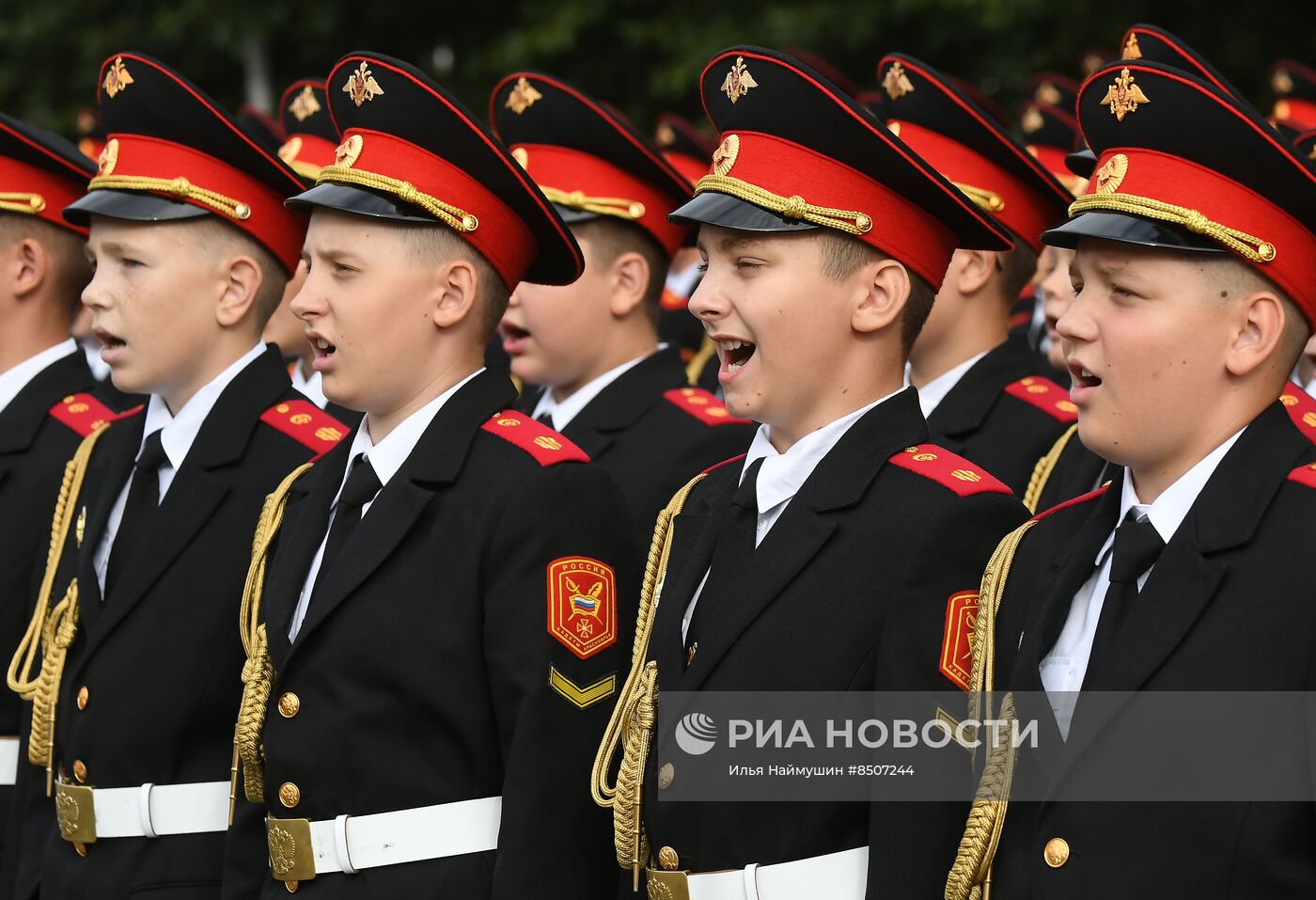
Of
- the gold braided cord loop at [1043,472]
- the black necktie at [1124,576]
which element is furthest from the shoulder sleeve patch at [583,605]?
the gold braided cord loop at [1043,472]

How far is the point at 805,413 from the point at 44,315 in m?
2.70

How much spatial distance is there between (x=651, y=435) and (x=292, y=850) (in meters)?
2.10

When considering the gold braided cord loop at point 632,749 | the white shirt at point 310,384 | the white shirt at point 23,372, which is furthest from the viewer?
the white shirt at point 310,384

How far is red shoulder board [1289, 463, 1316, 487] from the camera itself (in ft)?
9.47

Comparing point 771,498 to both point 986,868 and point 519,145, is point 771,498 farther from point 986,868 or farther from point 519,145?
point 519,145

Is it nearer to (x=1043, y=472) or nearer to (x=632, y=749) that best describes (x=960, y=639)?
(x=632, y=749)

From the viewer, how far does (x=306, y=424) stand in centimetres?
444

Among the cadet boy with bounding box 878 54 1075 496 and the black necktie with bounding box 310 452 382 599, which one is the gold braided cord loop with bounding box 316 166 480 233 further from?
the cadet boy with bounding box 878 54 1075 496

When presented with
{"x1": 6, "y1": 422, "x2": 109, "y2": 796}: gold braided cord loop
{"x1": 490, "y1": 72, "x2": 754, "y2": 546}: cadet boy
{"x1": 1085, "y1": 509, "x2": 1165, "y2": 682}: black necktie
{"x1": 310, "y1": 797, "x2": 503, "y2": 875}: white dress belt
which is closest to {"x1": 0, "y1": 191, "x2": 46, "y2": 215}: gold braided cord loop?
{"x1": 6, "y1": 422, "x2": 109, "y2": 796}: gold braided cord loop

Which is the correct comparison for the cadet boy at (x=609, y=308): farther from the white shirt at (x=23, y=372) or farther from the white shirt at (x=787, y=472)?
the white shirt at (x=787, y=472)

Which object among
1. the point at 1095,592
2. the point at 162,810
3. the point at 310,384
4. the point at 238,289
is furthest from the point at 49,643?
the point at 1095,592

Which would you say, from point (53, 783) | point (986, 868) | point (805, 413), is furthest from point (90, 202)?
point (986, 868)

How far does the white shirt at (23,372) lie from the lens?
5.15 m

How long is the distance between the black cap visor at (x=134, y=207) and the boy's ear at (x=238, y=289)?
5.5 inches
